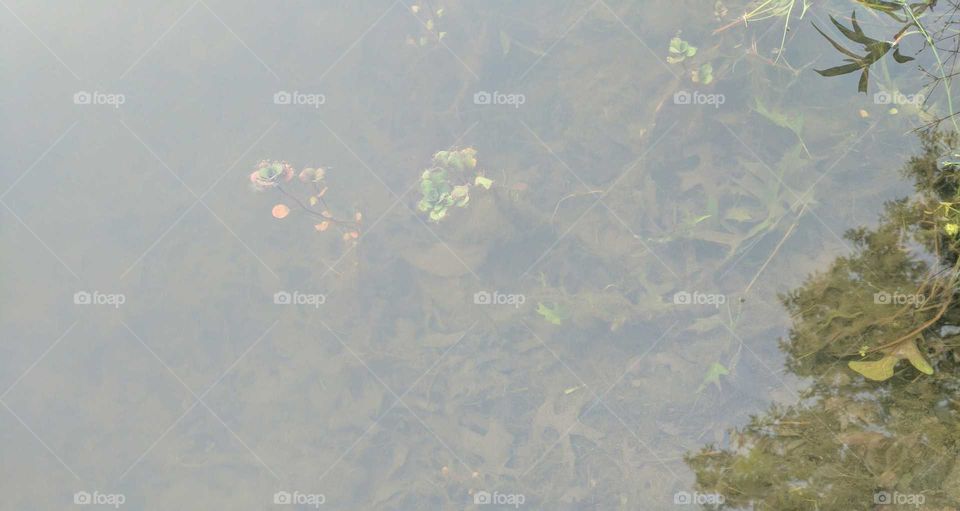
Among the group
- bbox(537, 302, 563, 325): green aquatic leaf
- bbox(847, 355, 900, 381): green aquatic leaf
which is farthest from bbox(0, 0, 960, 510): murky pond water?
→ bbox(847, 355, 900, 381): green aquatic leaf

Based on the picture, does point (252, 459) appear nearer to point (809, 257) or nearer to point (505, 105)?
point (505, 105)

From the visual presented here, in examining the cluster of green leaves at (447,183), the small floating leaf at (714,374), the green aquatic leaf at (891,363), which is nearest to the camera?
the green aquatic leaf at (891,363)

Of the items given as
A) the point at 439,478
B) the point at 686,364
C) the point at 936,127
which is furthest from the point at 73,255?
the point at 936,127

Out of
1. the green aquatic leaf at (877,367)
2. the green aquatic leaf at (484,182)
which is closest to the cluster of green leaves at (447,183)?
the green aquatic leaf at (484,182)

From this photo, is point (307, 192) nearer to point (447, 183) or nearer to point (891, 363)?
point (447, 183)

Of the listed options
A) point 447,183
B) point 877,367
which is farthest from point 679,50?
point 877,367

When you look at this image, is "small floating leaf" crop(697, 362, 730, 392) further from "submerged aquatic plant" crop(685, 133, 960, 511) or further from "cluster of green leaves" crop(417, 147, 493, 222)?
"cluster of green leaves" crop(417, 147, 493, 222)

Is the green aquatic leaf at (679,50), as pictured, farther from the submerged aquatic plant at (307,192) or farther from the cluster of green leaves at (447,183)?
the submerged aquatic plant at (307,192)

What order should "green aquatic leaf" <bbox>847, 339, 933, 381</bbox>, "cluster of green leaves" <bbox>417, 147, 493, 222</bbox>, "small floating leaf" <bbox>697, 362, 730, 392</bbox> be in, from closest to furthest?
"green aquatic leaf" <bbox>847, 339, 933, 381</bbox>, "small floating leaf" <bbox>697, 362, 730, 392</bbox>, "cluster of green leaves" <bbox>417, 147, 493, 222</bbox>
